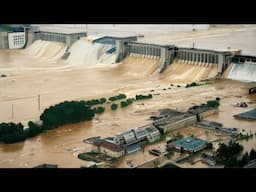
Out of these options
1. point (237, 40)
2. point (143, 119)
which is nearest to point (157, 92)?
point (143, 119)

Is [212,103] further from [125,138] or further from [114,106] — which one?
[125,138]

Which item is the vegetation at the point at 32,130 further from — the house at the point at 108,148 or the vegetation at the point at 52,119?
the house at the point at 108,148

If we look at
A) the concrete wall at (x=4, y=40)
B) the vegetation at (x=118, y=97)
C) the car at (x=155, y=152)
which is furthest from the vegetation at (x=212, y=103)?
the concrete wall at (x=4, y=40)

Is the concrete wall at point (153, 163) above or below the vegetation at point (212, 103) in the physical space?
below

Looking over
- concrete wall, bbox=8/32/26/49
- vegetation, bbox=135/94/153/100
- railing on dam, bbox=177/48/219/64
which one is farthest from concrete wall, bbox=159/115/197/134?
concrete wall, bbox=8/32/26/49

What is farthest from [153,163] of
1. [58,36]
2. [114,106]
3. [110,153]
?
[58,36]

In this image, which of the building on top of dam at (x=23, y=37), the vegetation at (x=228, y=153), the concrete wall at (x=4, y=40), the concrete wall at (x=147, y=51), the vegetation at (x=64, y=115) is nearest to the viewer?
the vegetation at (x=228, y=153)
